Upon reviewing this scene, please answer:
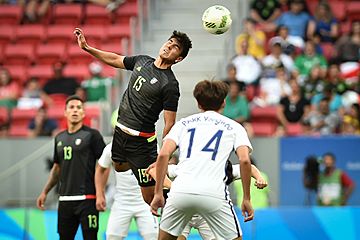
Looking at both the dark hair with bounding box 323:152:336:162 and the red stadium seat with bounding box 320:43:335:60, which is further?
the red stadium seat with bounding box 320:43:335:60

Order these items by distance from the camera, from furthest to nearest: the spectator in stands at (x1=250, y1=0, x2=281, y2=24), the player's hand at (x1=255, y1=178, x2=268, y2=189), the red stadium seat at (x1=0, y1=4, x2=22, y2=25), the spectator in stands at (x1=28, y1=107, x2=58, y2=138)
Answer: the red stadium seat at (x1=0, y1=4, x2=22, y2=25) < the spectator in stands at (x1=250, y1=0, x2=281, y2=24) < the spectator in stands at (x1=28, y1=107, x2=58, y2=138) < the player's hand at (x1=255, y1=178, x2=268, y2=189)

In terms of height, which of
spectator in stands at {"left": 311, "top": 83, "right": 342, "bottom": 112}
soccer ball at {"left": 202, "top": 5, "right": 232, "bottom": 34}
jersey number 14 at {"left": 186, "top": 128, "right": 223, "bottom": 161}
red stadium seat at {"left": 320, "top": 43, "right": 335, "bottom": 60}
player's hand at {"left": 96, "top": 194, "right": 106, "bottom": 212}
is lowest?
player's hand at {"left": 96, "top": 194, "right": 106, "bottom": 212}

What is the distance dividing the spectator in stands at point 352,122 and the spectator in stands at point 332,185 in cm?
70

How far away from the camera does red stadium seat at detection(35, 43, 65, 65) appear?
20.4 metres

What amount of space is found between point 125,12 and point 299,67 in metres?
4.46

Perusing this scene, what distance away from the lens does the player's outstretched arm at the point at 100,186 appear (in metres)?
11.0

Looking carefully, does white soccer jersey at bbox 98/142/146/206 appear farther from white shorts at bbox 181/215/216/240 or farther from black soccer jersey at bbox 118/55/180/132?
white shorts at bbox 181/215/216/240

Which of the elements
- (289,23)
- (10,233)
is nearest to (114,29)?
(289,23)

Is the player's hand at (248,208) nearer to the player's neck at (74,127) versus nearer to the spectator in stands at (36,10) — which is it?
the player's neck at (74,127)

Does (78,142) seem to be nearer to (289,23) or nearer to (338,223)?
(338,223)

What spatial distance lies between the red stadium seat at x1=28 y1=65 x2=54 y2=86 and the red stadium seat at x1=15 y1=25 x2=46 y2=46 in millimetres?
1077

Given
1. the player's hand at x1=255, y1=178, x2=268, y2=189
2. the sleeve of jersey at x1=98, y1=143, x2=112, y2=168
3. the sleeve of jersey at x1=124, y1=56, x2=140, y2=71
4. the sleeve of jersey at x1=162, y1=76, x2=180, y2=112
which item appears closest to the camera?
the player's hand at x1=255, y1=178, x2=268, y2=189

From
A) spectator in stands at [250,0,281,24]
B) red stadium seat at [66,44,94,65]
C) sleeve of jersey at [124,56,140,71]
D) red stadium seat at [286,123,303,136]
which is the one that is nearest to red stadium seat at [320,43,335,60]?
spectator in stands at [250,0,281,24]

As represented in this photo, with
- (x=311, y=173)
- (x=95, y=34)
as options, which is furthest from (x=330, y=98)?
(x=95, y=34)
